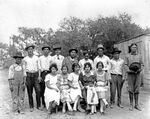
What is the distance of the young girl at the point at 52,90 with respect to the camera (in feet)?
20.3

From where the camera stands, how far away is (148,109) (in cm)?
673

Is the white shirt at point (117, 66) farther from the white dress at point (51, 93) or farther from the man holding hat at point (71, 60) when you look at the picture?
the white dress at point (51, 93)

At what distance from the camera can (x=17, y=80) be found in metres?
6.45

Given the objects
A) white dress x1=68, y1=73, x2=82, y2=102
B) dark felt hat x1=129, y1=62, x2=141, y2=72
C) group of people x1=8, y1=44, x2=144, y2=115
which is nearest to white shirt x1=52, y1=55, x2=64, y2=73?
group of people x1=8, y1=44, x2=144, y2=115

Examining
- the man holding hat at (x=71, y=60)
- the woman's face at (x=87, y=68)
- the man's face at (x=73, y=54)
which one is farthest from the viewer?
the man's face at (x=73, y=54)

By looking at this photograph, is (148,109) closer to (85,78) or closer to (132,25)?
(85,78)

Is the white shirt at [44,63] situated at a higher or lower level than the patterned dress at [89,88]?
higher

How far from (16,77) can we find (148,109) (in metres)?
4.05

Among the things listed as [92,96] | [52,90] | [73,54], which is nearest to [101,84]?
[92,96]

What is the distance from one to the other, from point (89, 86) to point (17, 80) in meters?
2.10

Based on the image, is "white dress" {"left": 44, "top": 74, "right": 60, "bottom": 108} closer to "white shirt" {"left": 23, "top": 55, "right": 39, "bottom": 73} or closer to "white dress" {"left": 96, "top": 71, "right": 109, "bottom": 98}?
"white shirt" {"left": 23, "top": 55, "right": 39, "bottom": 73}

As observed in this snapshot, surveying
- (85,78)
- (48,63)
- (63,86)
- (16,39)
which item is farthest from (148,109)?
(16,39)

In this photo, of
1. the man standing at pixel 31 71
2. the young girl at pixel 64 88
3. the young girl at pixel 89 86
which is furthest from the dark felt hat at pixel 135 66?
the man standing at pixel 31 71

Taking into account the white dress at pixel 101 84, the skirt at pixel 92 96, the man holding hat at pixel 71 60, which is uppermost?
the man holding hat at pixel 71 60
